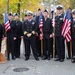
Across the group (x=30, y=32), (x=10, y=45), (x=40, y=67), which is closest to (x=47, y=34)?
(x=30, y=32)

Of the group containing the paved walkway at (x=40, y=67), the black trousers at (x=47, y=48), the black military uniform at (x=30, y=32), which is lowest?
the paved walkway at (x=40, y=67)

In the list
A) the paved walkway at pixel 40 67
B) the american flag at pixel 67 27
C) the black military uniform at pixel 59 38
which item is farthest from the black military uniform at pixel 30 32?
the american flag at pixel 67 27

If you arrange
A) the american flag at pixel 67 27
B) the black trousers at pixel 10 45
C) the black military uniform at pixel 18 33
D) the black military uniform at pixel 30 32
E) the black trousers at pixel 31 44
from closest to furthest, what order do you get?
1. the american flag at pixel 67 27
2. the black military uniform at pixel 30 32
3. the black trousers at pixel 31 44
4. the black trousers at pixel 10 45
5. the black military uniform at pixel 18 33

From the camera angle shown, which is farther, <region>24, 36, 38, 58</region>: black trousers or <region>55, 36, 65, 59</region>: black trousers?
<region>24, 36, 38, 58</region>: black trousers

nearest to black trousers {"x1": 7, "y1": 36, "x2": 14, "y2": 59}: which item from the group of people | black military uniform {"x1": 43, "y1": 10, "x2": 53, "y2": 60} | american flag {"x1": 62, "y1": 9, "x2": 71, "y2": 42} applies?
the group of people

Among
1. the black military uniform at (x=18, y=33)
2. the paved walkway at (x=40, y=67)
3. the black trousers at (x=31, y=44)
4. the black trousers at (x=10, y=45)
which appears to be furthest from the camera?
the black military uniform at (x=18, y=33)

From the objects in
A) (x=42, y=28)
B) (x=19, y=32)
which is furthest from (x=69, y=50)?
(x=19, y=32)

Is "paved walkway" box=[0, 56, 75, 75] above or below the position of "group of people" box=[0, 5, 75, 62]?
below

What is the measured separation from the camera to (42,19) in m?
11.6

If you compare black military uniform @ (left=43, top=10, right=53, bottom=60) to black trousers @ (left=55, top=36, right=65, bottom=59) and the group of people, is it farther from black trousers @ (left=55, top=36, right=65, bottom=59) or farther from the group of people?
black trousers @ (left=55, top=36, right=65, bottom=59)

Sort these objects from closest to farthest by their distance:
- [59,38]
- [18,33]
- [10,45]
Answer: [59,38]
[10,45]
[18,33]

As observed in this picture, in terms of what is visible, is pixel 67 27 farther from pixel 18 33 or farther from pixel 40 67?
pixel 18 33

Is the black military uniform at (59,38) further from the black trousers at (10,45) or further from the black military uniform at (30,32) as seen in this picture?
the black trousers at (10,45)

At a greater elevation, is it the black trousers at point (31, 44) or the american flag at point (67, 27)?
the american flag at point (67, 27)
